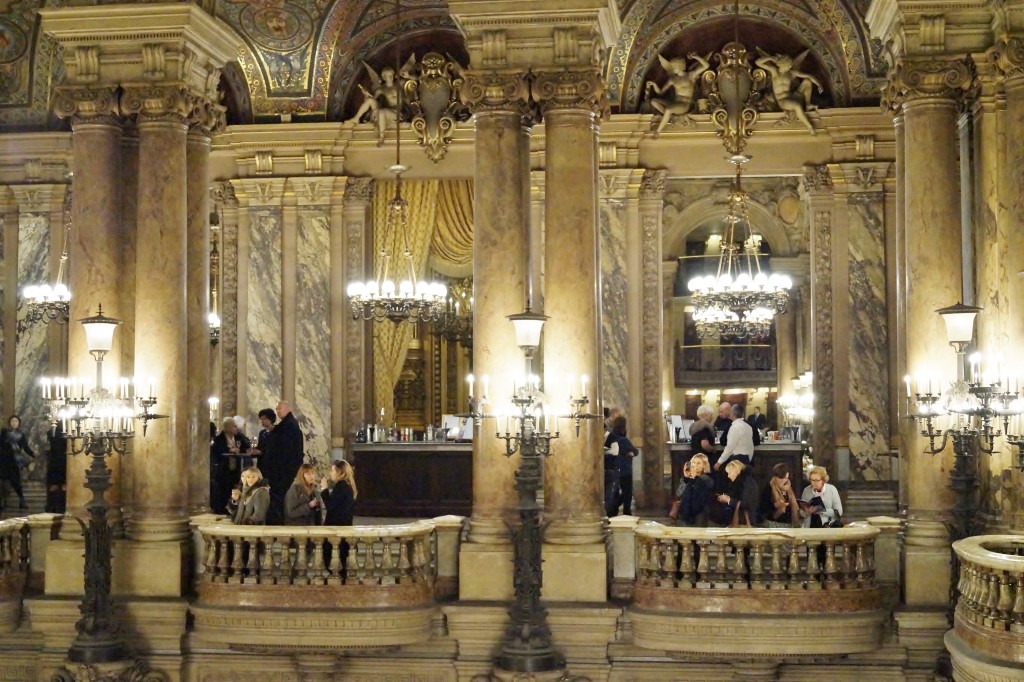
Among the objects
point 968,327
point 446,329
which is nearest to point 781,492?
point 968,327

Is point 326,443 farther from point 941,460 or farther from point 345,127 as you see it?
point 941,460

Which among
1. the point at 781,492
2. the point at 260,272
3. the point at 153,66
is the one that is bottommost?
the point at 781,492

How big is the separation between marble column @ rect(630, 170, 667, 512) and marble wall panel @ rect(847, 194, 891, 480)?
243 cm

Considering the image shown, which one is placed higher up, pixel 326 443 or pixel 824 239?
pixel 824 239

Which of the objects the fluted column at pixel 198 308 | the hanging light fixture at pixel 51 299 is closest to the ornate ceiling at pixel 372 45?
the hanging light fixture at pixel 51 299

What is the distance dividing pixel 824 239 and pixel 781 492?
671 cm

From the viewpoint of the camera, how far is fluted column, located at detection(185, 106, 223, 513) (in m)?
13.2

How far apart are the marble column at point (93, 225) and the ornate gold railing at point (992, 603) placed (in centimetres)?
731

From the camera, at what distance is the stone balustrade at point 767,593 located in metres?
11.4

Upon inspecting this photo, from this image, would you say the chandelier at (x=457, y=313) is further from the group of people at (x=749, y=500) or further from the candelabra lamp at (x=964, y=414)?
the candelabra lamp at (x=964, y=414)

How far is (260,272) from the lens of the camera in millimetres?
18922

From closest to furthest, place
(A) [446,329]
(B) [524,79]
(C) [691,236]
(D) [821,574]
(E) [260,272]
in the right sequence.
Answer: (D) [821,574]
(B) [524,79]
(E) [260,272]
(A) [446,329]
(C) [691,236]

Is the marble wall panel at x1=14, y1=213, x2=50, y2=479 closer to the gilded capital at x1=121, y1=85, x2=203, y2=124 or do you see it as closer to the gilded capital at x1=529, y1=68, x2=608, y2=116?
the gilded capital at x1=121, y1=85, x2=203, y2=124

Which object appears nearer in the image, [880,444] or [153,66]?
[153,66]
